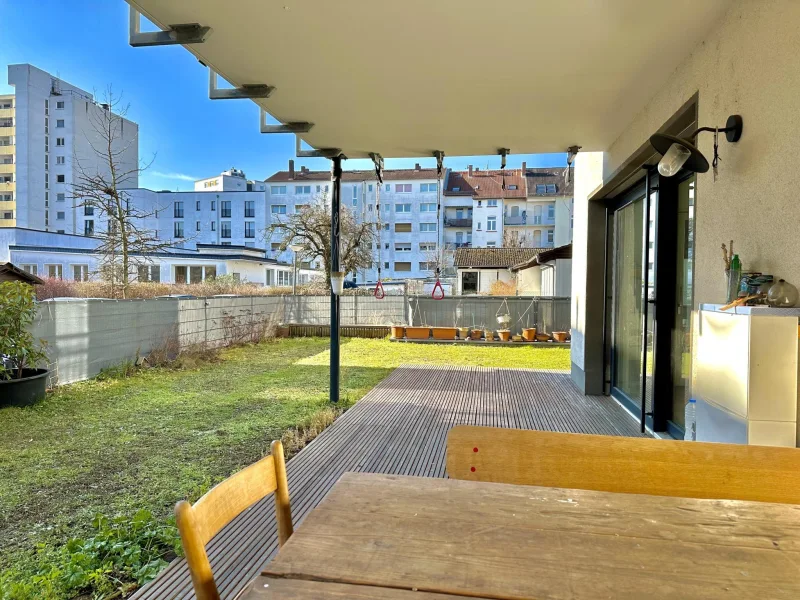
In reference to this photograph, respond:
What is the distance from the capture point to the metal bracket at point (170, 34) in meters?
2.54

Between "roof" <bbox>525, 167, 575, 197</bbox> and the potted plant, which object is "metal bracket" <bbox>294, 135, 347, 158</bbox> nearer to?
the potted plant

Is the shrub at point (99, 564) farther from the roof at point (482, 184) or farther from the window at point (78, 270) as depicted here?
the roof at point (482, 184)

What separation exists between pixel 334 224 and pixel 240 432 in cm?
242

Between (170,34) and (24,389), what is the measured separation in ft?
14.4

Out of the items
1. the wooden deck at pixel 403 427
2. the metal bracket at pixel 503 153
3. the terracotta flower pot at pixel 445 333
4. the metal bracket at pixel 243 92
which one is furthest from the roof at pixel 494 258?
the metal bracket at pixel 243 92

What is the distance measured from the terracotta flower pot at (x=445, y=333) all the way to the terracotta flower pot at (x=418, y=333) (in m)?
0.18

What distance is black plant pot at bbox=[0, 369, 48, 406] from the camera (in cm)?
491

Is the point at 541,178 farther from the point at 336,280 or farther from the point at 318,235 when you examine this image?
the point at 336,280

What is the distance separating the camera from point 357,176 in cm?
3697

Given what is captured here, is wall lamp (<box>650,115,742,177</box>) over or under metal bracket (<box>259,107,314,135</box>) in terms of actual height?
under

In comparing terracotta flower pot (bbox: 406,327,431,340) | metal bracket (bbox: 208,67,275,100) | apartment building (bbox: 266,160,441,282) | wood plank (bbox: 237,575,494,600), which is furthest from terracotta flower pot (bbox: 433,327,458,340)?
apartment building (bbox: 266,160,441,282)

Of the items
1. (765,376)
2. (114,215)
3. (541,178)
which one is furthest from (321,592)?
(541,178)

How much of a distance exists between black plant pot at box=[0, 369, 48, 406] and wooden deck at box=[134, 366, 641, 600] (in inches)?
135

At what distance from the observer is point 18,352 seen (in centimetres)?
510
